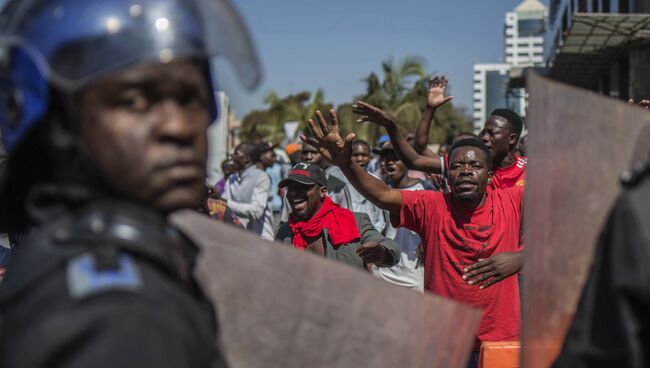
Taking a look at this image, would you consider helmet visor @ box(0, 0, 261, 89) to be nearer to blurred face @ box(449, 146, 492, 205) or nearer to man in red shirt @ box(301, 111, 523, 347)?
man in red shirt @ box(301, 111, 523, 347)

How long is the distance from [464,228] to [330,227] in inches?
49.0

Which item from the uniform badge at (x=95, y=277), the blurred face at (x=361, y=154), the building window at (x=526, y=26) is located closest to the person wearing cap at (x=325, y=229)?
the blurred face at (x=361, y=154)

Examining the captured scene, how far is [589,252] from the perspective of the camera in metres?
1.81

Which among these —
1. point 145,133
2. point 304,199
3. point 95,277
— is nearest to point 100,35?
point 145,133

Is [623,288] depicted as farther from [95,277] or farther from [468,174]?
[468,174]

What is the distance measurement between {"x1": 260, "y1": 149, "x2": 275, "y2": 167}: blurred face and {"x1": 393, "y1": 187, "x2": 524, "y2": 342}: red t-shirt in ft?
24.0

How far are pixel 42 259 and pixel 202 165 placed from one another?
331 mm

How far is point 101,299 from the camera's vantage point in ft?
4.13

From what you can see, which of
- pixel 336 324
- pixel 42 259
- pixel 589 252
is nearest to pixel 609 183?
pixel 589 252

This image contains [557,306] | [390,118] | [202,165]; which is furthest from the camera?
[390,118]

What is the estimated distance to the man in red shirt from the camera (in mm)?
4410

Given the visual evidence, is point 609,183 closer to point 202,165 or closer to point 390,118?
point 202,165

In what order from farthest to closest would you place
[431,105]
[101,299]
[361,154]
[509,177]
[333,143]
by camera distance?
[361,154], [431,105], [509,177], [333,143], [101,299]

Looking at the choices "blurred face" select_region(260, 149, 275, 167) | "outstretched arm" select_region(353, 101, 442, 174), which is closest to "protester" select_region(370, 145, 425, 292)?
"outstretched arm" select_region(353, 101, 442, 174)
